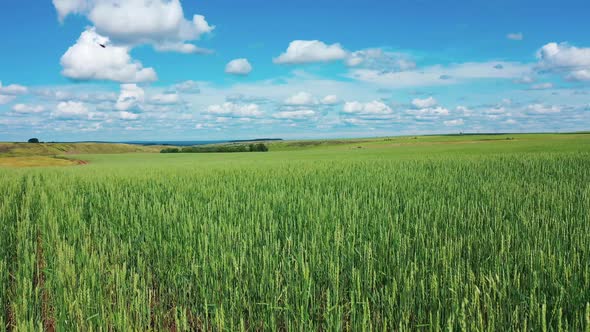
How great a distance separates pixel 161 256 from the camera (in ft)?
13.2

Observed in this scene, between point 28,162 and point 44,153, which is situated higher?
point 44,153

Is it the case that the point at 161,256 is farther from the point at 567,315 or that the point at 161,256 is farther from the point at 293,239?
the point at 567,315

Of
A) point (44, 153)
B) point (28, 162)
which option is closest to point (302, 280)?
point (28, 162)

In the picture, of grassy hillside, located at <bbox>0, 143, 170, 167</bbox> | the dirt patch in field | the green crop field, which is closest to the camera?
the green crop field

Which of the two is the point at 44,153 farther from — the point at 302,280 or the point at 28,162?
the point at 302,280

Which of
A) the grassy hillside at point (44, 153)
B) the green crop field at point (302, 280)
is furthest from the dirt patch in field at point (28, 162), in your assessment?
the green crop field at point (302, 280)

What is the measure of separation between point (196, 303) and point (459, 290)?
1.92 m

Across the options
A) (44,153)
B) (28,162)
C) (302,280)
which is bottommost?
(302,280)

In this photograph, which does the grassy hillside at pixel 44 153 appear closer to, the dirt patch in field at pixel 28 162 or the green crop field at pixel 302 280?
the dirt patch in field at pixel 28 162

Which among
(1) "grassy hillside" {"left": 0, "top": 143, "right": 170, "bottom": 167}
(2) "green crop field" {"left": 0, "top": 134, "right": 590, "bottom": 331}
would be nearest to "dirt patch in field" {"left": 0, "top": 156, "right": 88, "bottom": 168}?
(1) "grassy hillside" {"left": 0, "top": 143, "right": 170, "bottom": 167}

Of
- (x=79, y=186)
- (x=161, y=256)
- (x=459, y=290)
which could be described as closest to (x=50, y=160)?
(x=79, y=186)

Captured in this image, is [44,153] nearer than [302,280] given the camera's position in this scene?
No

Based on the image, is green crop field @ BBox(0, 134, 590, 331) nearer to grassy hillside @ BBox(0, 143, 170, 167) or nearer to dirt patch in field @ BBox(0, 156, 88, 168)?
dirt patch in field @ BBox(0, 156, 88, 168)

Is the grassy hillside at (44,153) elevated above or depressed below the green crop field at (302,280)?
above
